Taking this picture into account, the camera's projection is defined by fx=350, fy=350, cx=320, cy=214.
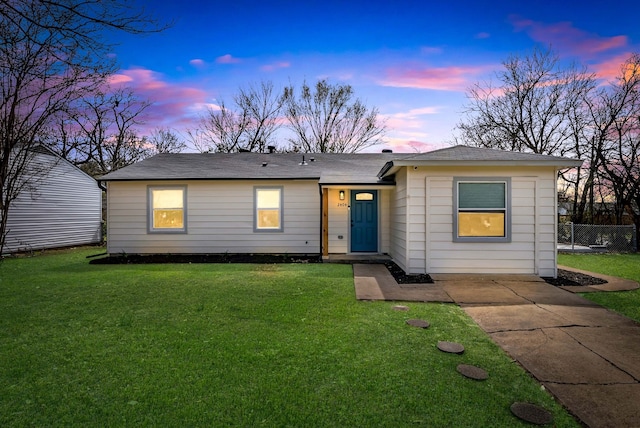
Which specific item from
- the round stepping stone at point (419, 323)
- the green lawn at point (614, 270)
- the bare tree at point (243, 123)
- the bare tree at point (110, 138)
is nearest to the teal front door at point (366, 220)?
the green lawn at point (614, 270)

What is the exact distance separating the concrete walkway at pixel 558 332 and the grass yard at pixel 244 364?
0.73 ft

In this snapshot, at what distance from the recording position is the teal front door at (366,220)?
35.5 feet

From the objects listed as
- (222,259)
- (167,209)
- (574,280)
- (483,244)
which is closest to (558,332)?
(483,244)

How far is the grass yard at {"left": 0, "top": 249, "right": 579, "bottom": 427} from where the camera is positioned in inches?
90.6

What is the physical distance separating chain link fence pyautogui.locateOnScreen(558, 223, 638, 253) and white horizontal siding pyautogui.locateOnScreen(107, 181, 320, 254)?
30.4ft

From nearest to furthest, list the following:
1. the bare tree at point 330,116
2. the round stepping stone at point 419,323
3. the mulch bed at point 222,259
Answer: the round stepping stone at point 419,323
the mulch bed at point 222,259
the bare tree at point 330,116

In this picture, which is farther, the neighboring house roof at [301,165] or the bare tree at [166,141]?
the bare tree at [166,141]

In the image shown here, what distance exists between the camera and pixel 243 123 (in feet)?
78.8

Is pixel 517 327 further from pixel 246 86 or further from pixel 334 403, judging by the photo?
pixel 246 86

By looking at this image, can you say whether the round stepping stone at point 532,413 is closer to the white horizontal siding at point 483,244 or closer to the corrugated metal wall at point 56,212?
the white horizontal siding at point 483,244

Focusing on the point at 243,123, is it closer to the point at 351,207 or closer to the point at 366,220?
the point at 351,207


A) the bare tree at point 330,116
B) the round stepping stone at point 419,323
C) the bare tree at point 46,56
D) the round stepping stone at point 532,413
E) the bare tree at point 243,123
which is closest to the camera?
the round stepping stone at point 532,413

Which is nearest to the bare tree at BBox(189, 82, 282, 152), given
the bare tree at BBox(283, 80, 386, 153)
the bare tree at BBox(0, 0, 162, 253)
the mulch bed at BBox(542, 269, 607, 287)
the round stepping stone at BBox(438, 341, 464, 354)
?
the bare tree at BBox(283, 80, 386, 153)

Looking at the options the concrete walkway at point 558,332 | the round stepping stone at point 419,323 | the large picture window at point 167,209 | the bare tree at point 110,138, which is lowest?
the concrete walkway at point 558,332
